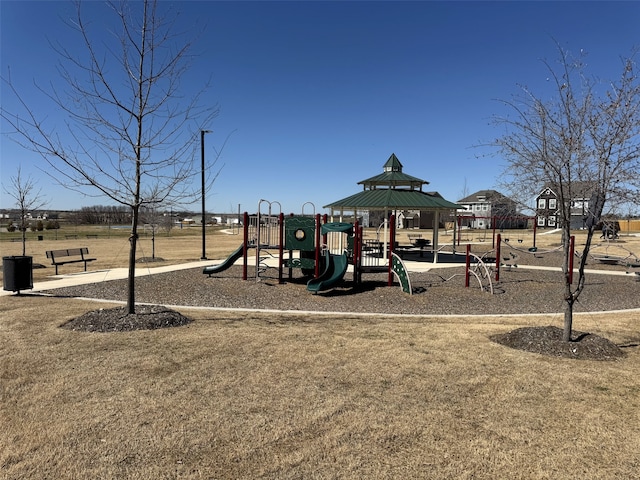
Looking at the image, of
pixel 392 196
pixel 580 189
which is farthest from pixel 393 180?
pixel 580 189

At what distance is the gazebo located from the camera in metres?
20.0

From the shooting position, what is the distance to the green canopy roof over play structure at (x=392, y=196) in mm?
20000

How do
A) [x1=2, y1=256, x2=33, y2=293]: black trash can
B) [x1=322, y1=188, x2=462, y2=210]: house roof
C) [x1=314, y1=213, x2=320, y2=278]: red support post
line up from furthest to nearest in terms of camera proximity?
1. [x1=322, y1=188, x2=462, y2=210]: house roof
2. [x1=314, y1=213, x2=320, y2=278]: red support post
3. [x1=2, y1=256, x2=33, y2=293]: black trash can

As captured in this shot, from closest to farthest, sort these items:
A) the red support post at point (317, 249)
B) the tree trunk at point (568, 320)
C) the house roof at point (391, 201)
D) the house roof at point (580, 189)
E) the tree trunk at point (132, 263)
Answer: the house roof at point (580, 189) < the tree trunk at point (568, 320) < the tree trunk at point (132, 263) < the red support post at point (317, 249) < the house roof at point (391, 201)

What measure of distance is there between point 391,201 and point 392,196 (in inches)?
29.4

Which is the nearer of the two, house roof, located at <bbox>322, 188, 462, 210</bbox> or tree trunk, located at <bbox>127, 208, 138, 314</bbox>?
tree trunk, located at <bbox>127, 208, 138, 314</bbox>

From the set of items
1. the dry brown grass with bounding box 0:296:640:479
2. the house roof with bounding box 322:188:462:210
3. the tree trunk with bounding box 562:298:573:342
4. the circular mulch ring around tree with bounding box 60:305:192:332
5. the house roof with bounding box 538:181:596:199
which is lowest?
the dry brown grass with bounding box 0:296:640:479


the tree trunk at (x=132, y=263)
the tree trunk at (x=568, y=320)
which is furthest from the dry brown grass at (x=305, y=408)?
the tree trunk at (x=132, y=263)

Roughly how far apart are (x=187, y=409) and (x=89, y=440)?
832 millimetres

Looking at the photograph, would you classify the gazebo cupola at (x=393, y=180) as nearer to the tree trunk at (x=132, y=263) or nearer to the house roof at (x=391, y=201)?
the house roof at (x=391, y=201)

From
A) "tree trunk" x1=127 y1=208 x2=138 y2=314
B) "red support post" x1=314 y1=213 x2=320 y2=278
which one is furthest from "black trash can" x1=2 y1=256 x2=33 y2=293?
"red support post" x1=314 y1=213 x2=320 y2=278

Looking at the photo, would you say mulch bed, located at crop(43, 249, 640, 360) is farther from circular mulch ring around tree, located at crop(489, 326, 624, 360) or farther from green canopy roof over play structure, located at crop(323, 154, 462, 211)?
green canopy roof over play structure, located at crop(323, 154, 462, 211)

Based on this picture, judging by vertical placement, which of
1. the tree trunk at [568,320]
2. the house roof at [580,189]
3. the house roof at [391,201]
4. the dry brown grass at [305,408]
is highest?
the house roof at [391,201]

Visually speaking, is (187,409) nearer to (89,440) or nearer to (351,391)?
(89,440)
